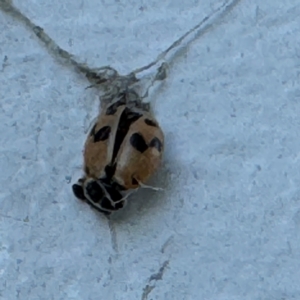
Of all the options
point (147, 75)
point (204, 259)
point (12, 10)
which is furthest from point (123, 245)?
point (12, 10)

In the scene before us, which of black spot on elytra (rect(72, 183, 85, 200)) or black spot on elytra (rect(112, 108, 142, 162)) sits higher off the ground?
black spot on elytra (rect(112, 108, 142, 162))

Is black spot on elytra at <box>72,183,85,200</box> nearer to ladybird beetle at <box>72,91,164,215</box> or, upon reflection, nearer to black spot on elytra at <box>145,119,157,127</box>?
ladybird beetle at <box>72,91,164,215</box>

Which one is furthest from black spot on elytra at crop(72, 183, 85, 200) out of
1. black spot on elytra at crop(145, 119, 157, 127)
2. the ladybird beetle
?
black spot on elytra at crop(145, 119, 157, 127)
